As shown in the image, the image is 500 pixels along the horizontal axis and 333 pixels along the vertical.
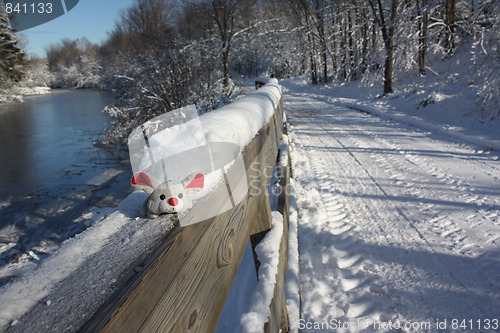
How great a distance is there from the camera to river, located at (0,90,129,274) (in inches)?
266

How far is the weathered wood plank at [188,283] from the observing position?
675 millimetres

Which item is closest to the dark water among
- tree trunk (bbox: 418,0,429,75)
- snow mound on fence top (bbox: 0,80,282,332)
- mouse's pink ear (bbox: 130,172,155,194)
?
mouse's pink ear (bbox: 130,172,155,194)

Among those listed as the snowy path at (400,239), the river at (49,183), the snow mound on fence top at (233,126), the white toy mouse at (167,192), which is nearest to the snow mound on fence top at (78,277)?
the white toy mouse at (167,192)

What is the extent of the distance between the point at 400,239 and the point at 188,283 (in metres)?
2.90

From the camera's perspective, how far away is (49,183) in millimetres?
9867

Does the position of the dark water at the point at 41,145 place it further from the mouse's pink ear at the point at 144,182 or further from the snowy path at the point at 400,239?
the mouse's pink ear at the point at 144,182

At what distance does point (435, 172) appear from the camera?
16.3 ft

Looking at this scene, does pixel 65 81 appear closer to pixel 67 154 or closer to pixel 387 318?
pixel 67 154

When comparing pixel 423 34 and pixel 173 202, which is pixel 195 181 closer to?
pixel 173 202

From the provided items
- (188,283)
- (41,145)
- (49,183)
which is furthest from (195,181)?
(41,145)

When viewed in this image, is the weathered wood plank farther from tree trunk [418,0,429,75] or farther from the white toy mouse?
tree trunk [418,0,429,75]

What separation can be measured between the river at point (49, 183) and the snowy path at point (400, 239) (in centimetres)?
506

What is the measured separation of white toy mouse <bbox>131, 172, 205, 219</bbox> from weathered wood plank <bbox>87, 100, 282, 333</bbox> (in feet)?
0.22

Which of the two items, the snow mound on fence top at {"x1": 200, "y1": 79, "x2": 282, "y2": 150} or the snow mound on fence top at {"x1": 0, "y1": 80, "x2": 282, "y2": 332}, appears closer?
the snow mound on fence top at {"x1": 0, "y1": 80, "x2": 282, "y2": 332}
